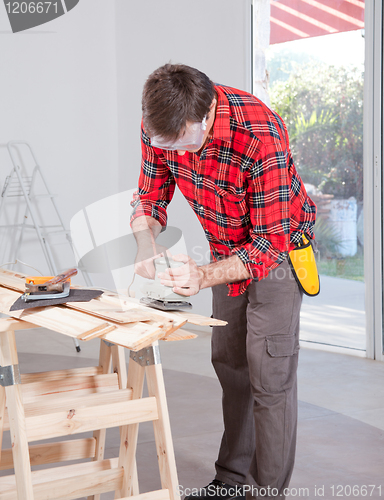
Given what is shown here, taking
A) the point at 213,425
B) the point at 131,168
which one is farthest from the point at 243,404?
the point at 131,168

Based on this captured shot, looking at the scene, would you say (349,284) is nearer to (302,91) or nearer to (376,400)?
(376,400)

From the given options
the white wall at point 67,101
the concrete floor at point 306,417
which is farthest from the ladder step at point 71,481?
the white wall at point 67,101

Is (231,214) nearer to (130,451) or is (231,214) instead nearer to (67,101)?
(130,451)

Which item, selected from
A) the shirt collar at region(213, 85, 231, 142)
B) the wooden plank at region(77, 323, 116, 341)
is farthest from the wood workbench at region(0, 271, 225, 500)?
the shirt collar at region(213, 85, 231, 142)

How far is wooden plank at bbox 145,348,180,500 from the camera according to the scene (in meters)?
1.60

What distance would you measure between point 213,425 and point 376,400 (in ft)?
3.10

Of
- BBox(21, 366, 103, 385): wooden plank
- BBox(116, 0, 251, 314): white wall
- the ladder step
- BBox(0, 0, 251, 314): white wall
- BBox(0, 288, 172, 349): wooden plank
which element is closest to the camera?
BBox(0, 288, 172, 349): wooden plank

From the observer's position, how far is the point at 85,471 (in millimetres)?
1784

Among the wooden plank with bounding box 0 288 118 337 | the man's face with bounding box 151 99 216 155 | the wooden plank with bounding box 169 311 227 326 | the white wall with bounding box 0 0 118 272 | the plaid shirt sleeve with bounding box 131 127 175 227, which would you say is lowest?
the wooden plank with bounding box 0 288 118 337

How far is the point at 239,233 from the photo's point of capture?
5.80ft

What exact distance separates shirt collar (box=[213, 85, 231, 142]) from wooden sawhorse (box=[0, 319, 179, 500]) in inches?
24.0

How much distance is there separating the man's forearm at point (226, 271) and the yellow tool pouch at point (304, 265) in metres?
0.23

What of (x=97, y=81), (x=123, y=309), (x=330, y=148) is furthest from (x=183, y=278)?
(x=97, y=81)

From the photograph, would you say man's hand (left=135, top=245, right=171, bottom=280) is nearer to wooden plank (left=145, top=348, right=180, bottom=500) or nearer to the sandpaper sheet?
the sandpaper sheet
